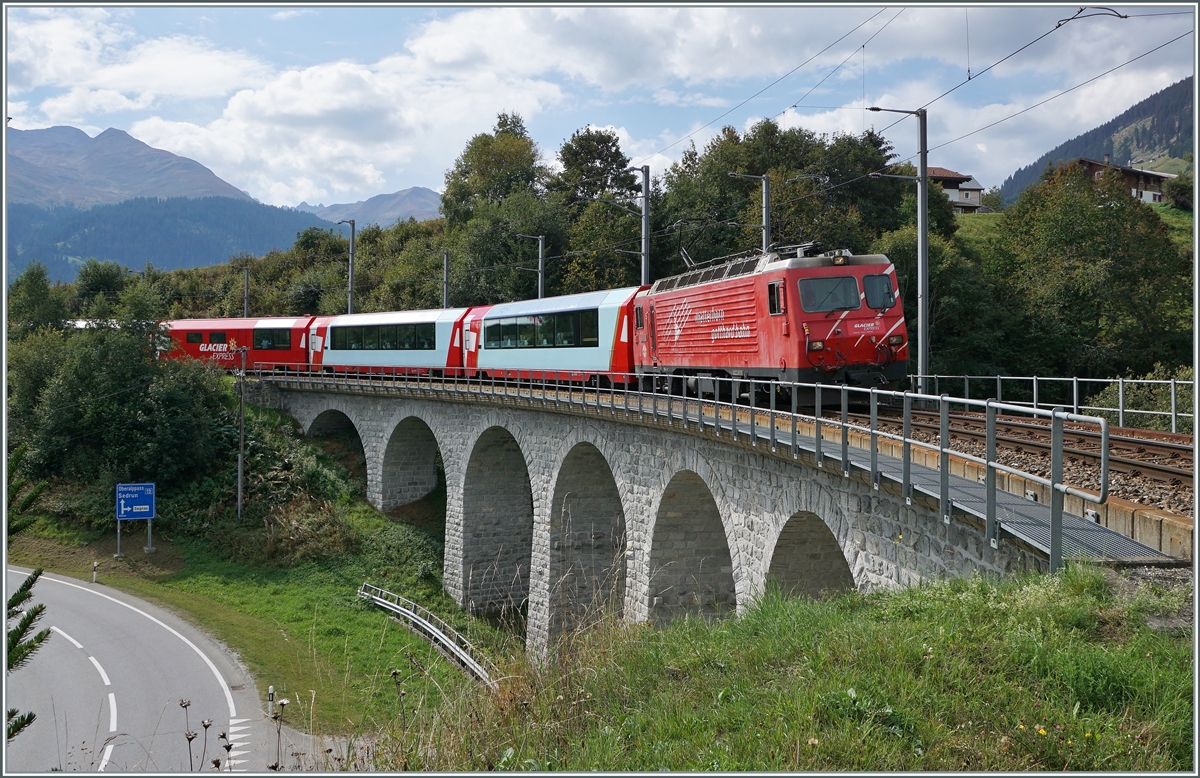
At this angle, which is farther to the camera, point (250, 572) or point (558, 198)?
point (558, 198)

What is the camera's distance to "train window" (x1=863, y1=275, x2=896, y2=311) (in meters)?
15.2

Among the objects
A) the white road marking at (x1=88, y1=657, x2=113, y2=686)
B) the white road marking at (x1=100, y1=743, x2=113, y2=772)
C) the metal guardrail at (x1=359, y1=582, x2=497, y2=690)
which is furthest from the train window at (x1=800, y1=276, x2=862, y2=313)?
the white road marking at (x1=88, y1=657, x2=113, y2=686)

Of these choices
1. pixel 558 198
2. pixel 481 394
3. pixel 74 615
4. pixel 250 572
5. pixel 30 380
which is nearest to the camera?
pixel 74 615

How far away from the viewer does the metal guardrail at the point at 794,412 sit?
20.0 feet

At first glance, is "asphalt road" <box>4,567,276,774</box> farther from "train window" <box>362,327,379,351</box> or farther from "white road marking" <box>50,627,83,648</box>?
"train window" <box>362,327,379,351</box>

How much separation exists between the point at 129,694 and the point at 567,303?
1405 centimetres

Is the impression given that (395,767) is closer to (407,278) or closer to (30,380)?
(30,380)

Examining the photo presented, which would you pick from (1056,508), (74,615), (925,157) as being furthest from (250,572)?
(1056,508)

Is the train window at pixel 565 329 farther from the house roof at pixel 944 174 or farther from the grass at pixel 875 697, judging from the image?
the house roof at pixel 944 174

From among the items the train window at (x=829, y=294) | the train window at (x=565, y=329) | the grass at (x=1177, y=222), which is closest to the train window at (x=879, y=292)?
the train window at (x=829, y=294)

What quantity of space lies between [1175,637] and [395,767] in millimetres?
4980

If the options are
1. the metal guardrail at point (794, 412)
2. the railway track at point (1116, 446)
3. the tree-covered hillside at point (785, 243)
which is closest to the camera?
the metal guardrail at point (794, 412)

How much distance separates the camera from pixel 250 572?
90.9 ft

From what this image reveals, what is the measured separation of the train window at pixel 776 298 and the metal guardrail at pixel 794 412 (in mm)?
1313
